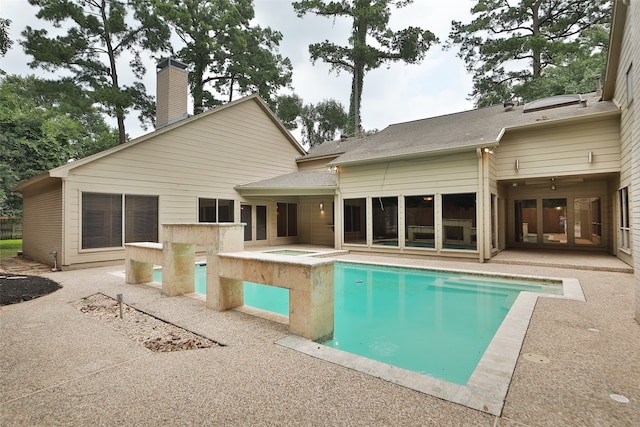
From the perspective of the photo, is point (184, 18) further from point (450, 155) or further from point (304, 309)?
point (304, 309)

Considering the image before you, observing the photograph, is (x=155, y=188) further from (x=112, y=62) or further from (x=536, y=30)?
(x=536, y=30)

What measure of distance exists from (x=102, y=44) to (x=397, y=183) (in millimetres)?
17280

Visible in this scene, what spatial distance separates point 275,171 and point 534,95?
14188mm

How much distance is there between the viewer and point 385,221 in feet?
33.6

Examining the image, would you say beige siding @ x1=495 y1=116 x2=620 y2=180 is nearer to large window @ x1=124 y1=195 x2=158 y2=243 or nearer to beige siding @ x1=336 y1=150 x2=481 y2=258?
beige siding @ x1=336 y1=150 x2=481 y2=258

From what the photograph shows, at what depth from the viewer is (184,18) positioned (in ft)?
53.3

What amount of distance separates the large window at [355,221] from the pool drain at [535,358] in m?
7.94

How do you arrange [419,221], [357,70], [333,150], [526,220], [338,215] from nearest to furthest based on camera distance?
[419,221] → [338,215] → [526,220] → [333,150] → [357,70]

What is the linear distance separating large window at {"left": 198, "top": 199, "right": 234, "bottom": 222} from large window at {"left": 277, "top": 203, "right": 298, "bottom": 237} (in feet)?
8.14

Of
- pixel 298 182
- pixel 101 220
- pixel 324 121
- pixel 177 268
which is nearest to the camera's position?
pixel 177 268

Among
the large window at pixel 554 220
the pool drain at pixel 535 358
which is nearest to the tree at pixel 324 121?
the large window at pixel 554 220

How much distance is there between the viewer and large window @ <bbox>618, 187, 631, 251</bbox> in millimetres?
7157

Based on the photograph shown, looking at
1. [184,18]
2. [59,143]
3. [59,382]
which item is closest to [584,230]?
[59,382]

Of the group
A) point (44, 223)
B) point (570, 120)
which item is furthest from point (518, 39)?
point (44, 223)
